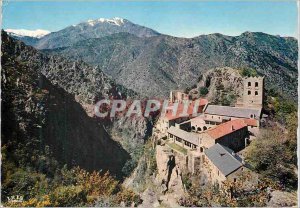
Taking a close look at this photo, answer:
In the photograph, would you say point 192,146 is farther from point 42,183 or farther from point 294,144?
point 42,183

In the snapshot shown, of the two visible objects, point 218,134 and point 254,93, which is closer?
point 218,134

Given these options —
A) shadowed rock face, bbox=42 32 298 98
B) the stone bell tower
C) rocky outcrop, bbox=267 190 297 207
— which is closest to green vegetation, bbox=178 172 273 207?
rocky outcrop, bbox=267 190 297 207

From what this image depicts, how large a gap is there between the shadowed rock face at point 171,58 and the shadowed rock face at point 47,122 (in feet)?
58.1

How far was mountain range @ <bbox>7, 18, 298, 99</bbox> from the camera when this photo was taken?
44406 mm

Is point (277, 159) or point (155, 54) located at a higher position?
point (155, 54)

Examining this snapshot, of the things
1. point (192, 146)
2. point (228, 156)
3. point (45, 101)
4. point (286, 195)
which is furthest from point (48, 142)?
point (286, 195)

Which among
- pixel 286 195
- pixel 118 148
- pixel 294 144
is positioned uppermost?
pixel 294 144

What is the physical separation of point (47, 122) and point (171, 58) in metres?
46.2

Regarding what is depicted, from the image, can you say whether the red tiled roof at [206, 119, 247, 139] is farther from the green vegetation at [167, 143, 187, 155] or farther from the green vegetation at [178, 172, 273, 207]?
the green vegetation at [178, 172, 273, 207]

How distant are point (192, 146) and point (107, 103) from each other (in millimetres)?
25387

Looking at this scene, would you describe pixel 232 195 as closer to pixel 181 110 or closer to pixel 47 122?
pixel 181 110

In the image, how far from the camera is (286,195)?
1673 centimetres

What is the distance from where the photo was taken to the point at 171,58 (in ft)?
232

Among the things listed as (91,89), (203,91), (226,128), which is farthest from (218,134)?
(91,89)
